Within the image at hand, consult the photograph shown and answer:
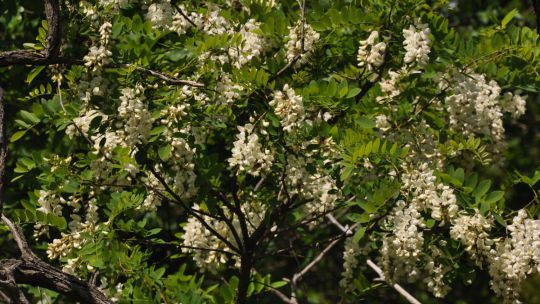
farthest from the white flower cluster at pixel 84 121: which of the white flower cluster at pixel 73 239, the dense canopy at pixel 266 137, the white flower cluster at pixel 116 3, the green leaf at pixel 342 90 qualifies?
the green leaf at pixel 342 90

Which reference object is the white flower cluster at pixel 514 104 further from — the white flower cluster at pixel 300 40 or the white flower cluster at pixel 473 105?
the white flower cluster at pixel 300 40

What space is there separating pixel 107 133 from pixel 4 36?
2.29 m

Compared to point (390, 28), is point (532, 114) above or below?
above

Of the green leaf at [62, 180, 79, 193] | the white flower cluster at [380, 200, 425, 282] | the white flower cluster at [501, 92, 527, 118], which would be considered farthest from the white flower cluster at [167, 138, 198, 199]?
the white flower cluster at [501, 92, 527, 118]

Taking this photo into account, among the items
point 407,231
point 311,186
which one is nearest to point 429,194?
point 407,231

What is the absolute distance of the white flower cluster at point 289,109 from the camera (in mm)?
3385

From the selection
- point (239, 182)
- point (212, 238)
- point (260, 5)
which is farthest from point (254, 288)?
point (260, 5)

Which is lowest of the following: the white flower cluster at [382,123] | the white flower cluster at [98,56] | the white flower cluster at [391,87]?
the white flower cluster at [98,56]

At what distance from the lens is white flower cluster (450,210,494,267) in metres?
→ 3.38

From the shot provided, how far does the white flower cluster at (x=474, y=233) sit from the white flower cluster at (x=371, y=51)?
0.78 meters

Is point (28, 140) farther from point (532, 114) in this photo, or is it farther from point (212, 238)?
point (532, 114)

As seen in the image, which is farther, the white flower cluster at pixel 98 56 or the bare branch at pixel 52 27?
the white flower cluster at pixel 98 56

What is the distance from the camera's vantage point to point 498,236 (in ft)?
12.3

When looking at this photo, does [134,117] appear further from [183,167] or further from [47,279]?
[47,279]
